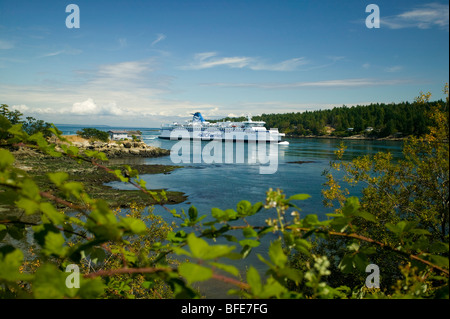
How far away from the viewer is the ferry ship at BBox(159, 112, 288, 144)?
74.6m

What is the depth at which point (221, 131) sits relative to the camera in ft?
267

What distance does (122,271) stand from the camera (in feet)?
2.27

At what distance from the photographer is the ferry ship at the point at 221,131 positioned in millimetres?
74581

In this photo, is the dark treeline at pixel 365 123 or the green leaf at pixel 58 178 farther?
the dark treeline at pixel 365 123

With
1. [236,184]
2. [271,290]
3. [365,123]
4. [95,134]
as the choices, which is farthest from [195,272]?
[365,123]

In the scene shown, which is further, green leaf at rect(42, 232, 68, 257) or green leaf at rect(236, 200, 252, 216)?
green leaf at rect(236, 200, 252, 216)

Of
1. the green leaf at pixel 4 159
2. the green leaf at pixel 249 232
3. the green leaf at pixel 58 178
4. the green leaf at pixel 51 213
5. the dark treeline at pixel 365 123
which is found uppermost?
the dark treeline at pixel 365 123

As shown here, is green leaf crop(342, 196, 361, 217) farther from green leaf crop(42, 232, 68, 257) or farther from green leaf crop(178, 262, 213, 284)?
green leaf crop(42, 232, 68, 257)

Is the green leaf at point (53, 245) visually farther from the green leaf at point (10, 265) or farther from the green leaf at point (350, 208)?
the green leaf at point (350, 208)

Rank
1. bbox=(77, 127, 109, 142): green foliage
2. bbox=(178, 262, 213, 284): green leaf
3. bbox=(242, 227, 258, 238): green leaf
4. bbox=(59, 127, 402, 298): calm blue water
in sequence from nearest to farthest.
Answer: bbox=(178, 262, 213, 284): green leaf < bbox=(242, 227, 258, 238): green leaf < bbox=(59, 127, 402, 298): calm blue water < bbox=(77, 127, 109, 142): green foliage

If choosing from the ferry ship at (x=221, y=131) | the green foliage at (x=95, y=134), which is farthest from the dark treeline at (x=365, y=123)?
the green foliage at (x=95, y=134)

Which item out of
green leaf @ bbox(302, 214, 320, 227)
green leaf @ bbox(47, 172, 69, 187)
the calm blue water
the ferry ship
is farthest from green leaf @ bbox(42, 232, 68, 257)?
the ferry ship
